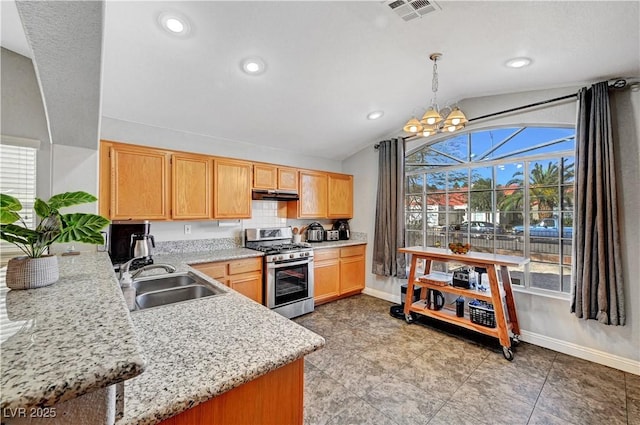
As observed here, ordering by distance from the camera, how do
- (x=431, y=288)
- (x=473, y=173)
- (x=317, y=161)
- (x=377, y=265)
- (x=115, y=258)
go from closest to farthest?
(x=115, y=258), (x=431, y=288), (x=473, y=173), (x=377, y=265), (x=317, y=161)

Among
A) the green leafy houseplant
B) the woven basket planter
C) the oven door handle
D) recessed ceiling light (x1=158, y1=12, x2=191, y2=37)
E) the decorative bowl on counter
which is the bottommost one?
the oven door handle

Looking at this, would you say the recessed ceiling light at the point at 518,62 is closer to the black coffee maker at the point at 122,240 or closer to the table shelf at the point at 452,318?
the table shelf at the point at 452,318

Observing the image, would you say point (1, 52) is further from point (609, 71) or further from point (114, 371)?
point (609, 71)

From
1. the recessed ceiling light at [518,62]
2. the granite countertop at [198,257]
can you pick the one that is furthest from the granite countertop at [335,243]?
the recessed ceiling light at [518,62]

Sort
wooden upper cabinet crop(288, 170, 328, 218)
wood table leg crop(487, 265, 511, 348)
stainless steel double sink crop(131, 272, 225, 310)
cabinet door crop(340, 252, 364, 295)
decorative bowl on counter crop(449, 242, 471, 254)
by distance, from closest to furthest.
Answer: stainless steel double sink crop(131, 272, 225, 310)
wood table leg crop(487, 265, 511, 348)
decorative bowl on counter crop(449, 242, 471, 254)
wooden upper cabinet crop(288, 170, 328, 218)
cabinet door crop(340, 252, 364, 295)

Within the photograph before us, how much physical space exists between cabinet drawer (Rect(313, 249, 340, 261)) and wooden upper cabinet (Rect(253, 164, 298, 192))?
99 cm

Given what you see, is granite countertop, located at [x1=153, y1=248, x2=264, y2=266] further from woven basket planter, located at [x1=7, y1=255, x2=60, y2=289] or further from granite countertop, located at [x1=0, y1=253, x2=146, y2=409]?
granite countertop, located at [x1=0, y1=253, x2=146, y2=409]

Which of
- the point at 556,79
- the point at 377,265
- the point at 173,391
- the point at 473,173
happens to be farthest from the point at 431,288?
the point at 173,391

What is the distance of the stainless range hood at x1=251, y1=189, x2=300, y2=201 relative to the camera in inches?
145

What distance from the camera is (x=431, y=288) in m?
3.18

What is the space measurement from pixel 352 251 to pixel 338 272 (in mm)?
441

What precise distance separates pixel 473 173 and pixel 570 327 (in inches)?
75.2

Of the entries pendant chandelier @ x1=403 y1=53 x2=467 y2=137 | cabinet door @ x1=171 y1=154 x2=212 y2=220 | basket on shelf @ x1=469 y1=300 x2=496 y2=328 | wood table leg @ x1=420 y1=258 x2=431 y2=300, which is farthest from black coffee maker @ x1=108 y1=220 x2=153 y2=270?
basket on shelf @ x1=469 y1=300 x2=496 y2=328

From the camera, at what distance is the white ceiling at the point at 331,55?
1.87 metres
